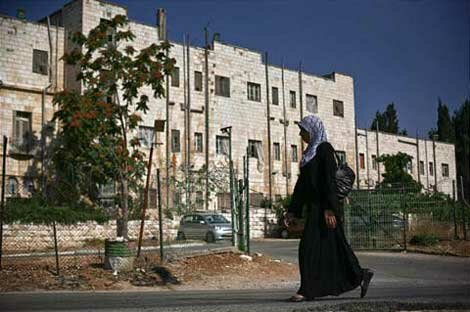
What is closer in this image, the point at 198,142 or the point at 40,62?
the point at 40,62

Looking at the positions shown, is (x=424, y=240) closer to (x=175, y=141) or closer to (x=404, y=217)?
(x=404, y=217)

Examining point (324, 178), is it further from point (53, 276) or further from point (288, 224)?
point (53, 276)

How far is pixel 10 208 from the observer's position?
2441 centimetres

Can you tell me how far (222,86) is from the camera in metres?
41.8

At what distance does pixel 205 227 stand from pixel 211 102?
13.8 m

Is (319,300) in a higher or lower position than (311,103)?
lower

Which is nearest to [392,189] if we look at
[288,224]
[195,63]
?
[288,224]

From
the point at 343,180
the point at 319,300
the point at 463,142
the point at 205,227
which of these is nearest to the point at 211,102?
the point at 205,227

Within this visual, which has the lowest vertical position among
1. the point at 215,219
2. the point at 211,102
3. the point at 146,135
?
the point at 215,219

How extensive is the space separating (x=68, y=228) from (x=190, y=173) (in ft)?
41.4

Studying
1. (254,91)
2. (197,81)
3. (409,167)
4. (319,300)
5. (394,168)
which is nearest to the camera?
(319,300)

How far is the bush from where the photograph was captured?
24719 mm

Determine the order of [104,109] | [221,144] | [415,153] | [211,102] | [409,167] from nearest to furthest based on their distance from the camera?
[104,109] < [211,102] < [221,144] < [409,167] < [415,153]

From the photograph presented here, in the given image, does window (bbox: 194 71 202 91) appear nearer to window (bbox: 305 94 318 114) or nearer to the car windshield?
window (bbox: 305 94 318 114)
